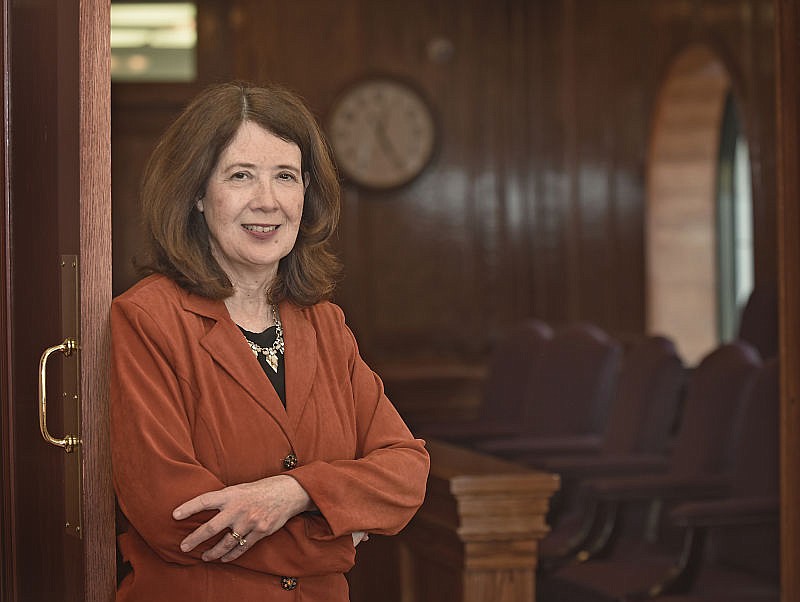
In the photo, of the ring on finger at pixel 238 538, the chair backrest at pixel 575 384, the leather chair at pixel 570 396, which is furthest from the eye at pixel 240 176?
the chair backrest at pixel 575 384

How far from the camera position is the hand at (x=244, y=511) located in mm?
1849

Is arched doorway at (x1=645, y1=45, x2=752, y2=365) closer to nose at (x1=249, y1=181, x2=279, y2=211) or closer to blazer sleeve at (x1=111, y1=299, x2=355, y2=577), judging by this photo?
nose at (x1=249, y1=181, x2=279, y2=211)

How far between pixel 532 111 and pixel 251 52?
1.70 metres

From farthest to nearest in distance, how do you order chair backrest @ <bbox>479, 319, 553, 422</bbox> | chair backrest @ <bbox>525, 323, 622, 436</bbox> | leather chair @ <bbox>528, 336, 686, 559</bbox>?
chair backrest @ <bbox>479, 319, 553, 422</bbox> → chair backrest @ <bbox>525, 323, 622, 436</bbox> → leather chair @ <bbox>528, 336, 686, 559</bbox>

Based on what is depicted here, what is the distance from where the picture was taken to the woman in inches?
73.9

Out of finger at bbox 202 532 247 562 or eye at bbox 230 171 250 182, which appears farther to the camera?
eye at bbox 230 171 250 182

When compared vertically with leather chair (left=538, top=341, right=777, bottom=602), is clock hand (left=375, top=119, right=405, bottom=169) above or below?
above

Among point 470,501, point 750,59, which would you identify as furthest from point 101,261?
point 750,59

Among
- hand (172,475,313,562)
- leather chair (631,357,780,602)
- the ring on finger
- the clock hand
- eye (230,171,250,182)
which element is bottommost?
leather chair (631,357,780,602)

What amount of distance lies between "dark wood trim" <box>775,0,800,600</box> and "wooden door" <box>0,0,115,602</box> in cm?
147

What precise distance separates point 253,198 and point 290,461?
40 centimetres

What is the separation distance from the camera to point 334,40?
306 inches

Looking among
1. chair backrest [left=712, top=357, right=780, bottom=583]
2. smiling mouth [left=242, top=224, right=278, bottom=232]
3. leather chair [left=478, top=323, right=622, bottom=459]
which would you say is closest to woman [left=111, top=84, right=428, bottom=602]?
smiling mouth [left=242, top=224, right=278, bottom=232]

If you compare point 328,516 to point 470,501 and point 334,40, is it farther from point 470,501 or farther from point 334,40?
point 334,40
